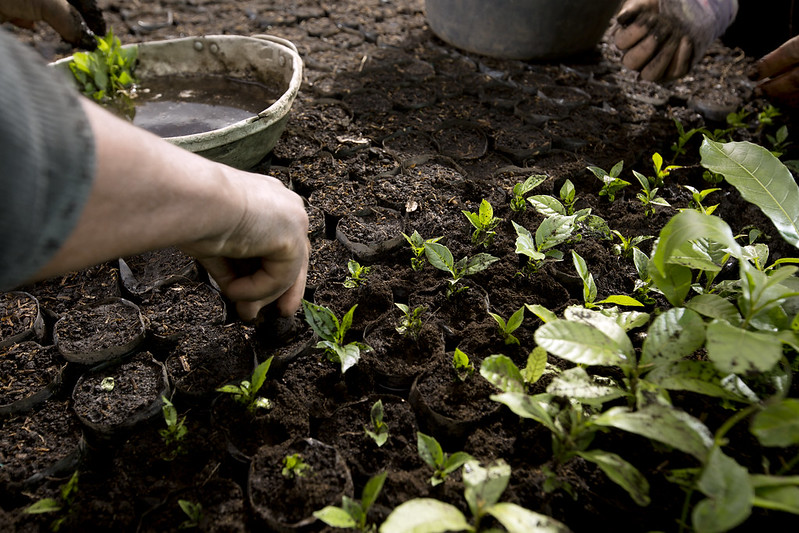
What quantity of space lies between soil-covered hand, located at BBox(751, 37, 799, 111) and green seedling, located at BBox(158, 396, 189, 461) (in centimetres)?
245

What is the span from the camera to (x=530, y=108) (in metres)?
2.31

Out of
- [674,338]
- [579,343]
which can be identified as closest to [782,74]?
[674,338]

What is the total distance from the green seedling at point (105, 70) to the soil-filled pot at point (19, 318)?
2.68ft

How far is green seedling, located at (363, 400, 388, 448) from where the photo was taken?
1.06 m

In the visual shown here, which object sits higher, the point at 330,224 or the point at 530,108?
the point at 530,108

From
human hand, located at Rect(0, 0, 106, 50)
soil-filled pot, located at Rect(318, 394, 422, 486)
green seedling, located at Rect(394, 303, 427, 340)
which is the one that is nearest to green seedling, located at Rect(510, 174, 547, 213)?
green seedling, located at Rect(394, 303, 427, 340)

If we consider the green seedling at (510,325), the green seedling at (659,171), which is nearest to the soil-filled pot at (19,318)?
the green seedling at (510,325)

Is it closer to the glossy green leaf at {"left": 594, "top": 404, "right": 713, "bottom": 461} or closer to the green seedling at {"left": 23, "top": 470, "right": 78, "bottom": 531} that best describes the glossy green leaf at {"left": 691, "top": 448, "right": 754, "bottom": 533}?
the glossy green leaf at {"left": 594, "top": 404, "right": 713, "bottom": 461}

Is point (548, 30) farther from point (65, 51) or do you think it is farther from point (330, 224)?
point (65, 51)

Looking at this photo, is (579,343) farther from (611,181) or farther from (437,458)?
(611,181)

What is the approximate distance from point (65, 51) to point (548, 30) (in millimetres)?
2534

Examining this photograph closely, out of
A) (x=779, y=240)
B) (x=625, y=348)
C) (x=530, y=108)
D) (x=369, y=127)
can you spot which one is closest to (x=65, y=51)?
(x=369, y=127)

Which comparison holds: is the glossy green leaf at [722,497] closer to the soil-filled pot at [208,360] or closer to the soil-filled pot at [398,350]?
the soil-filled pot at [398,350]

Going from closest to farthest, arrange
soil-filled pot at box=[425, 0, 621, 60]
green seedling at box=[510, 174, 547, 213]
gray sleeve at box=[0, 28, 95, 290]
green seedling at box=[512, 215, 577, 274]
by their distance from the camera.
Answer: gray sleeve at box=[0, 28, 95, 290]
green seedling at box=[512, 215, 577, 274]
green seedling at box=[510, 174, 547, 213]
soil-filled pot at box=[425, 0, 621, 60]
